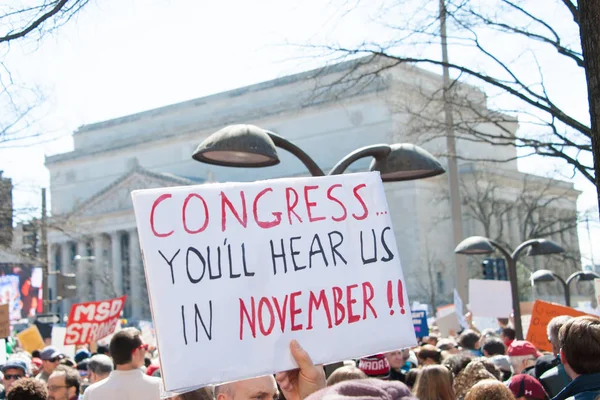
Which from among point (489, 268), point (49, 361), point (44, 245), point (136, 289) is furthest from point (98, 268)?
point (49, 361)

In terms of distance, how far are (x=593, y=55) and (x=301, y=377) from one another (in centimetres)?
208

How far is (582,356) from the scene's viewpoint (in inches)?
181

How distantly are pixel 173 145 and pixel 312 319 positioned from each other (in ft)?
260

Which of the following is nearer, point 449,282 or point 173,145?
point 449,282

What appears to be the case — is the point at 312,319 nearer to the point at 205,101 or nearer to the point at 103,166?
the point at 205,101

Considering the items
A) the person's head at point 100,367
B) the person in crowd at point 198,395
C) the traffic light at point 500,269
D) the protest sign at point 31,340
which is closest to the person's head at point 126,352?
the person in crowd at point 198,395

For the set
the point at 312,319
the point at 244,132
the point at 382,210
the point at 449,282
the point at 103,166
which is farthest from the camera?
the point at 103,166

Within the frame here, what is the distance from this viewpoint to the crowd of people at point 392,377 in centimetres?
405

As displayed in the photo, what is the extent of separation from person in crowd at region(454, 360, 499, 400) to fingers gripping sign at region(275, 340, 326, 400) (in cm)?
293

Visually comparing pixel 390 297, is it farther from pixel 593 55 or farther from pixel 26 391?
pixel 26 391

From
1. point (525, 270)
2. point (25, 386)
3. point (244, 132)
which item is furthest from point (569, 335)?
point (525, 270)

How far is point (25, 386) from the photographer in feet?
19.3

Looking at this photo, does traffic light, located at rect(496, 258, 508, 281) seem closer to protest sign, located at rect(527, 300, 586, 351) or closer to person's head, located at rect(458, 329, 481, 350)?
person's head, located at rect(458, 329, 481, 350)

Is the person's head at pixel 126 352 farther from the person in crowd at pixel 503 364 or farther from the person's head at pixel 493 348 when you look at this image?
the person's head at pixel 493 348
